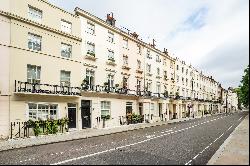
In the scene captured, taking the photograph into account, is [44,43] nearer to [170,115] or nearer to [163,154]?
[163,154]

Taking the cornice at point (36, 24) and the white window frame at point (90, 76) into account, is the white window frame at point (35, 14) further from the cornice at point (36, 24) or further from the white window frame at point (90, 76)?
the white window frame at point (90, 76)

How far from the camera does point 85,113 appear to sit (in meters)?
27.1

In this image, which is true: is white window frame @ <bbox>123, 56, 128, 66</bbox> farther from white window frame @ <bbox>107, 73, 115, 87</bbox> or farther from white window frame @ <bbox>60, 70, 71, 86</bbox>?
white window frame @ <bbox>60, 70, 71, 86</bbox>

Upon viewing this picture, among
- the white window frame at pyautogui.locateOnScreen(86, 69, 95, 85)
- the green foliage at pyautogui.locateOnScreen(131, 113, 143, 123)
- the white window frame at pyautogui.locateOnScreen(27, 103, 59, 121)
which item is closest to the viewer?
the white window frame at pyautogui.locateOnScreen(27, 103, 59, 121)

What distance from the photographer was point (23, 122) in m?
20.2

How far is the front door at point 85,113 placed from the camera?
26750 mm

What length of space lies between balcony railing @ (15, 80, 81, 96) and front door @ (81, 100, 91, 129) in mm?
1992

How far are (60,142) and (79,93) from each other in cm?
876

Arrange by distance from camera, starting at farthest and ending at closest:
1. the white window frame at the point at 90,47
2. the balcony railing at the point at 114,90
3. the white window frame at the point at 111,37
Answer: the white window frame at the point at 111,37 < the white window frame at the point at 90,47 < the balcony railing at the point at 114,90

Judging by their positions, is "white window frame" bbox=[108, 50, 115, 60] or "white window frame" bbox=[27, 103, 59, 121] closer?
"white window frame" bbox=[27, 103, 59, 121]

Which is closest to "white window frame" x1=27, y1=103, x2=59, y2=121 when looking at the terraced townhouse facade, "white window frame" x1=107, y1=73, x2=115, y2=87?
the terraced townhouse facade

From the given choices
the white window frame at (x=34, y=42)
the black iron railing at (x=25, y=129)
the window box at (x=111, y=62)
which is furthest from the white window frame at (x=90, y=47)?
the black iron railing at (x=25, y=129)

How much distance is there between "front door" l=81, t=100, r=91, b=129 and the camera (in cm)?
2675

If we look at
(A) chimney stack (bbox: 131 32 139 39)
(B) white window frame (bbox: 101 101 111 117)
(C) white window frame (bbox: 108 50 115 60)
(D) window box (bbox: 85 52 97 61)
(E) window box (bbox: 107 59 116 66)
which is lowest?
(B) white window frame (bbox: 101 101 111 117)
